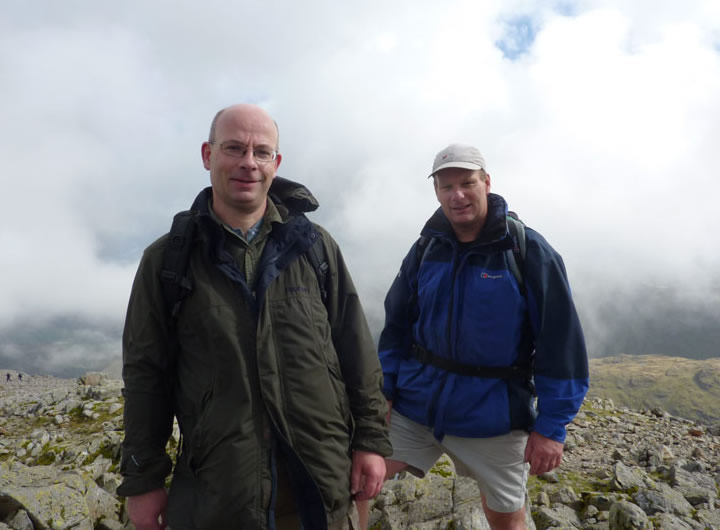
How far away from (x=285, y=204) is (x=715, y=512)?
38.3 feet

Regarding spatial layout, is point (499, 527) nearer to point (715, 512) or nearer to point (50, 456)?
point (715, 512)

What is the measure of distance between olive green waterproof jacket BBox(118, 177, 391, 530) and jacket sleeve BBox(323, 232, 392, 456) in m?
0.26

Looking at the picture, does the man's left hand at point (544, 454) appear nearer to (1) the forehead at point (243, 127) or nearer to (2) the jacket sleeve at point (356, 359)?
(2) the jacket sleeve at point (356, 359)

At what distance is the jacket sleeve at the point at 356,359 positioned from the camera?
4535 millimetres

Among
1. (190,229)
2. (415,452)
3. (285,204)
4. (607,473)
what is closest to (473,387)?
(415,452)

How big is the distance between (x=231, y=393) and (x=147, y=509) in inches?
52.4

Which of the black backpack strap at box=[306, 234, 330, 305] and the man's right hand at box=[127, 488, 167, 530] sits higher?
the black backpack strap at box=[306, 234, 330, 305]

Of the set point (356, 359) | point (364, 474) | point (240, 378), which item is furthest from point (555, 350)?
point (240, 378)

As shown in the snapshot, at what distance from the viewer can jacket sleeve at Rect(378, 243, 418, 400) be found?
7270 millimetres

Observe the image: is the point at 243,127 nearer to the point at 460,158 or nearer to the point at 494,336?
the point at 460,158

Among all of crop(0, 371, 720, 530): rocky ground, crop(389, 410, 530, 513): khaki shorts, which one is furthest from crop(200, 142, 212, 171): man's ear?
crop(0, 371, 720, 530): rocky ground

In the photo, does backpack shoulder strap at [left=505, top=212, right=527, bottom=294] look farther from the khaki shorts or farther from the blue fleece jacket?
the khaki shorts

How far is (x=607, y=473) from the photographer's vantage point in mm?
12781

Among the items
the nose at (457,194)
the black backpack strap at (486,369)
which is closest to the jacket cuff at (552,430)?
the black backpack strap at (486,369)
